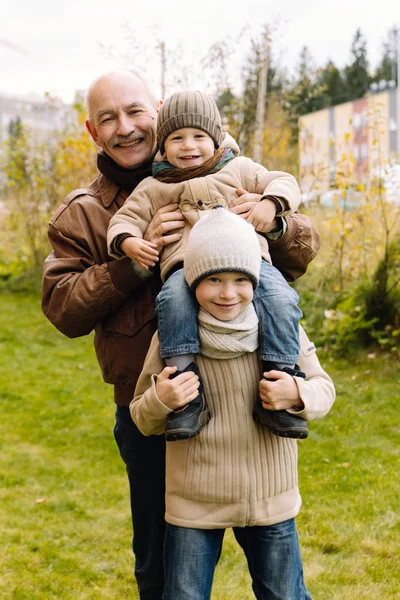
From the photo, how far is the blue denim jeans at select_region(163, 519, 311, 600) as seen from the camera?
1.94 meters

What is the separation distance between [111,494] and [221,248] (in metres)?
3.33

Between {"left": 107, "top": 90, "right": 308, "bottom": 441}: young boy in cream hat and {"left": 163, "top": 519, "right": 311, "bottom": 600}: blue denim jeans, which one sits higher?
{"left": 107, "top": 90, "right": 308, "bottom": 441}: young boy in cream hat

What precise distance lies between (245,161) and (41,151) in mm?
9444

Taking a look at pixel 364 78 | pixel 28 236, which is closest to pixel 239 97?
pixel 28 236

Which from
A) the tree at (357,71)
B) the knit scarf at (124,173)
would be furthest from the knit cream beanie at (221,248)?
the tree at (357,71)

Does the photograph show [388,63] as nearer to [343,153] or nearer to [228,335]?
[343,153]

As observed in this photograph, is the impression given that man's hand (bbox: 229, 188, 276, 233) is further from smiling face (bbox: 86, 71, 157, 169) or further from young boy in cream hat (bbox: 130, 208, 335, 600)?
smiling face (bbox: 86, 71, 157, 169)

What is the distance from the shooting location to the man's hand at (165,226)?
6.59 feet

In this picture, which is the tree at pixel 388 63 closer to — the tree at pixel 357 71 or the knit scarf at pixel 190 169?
the tree at pixel 357 71

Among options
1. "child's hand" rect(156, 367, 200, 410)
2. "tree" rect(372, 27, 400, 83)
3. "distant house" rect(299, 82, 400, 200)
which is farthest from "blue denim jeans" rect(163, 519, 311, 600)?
"tree" rect(372, 27, 400, 83)

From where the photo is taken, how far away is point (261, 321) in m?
1.87

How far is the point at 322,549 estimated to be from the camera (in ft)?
12.4

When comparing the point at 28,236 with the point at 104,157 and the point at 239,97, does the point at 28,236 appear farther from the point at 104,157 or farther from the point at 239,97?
the point at 104,157

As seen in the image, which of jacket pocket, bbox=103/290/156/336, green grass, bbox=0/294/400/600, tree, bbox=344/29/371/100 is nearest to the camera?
jacket pocket, bbox=103/290/156/336
